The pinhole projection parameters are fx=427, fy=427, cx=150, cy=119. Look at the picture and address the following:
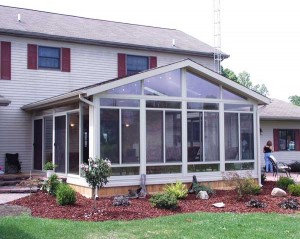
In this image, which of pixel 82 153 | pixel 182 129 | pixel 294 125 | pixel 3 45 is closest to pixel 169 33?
pixel 294 125

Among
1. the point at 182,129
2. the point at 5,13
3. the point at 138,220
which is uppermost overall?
the point at 5,13

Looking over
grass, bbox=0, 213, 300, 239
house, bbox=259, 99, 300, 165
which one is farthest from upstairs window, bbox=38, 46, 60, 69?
house, bbox=259, 99, 300, 165

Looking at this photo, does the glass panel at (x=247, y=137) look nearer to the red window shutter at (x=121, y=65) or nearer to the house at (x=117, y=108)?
the house at (x=117, y=108)

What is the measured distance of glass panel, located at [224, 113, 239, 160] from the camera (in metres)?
13.9

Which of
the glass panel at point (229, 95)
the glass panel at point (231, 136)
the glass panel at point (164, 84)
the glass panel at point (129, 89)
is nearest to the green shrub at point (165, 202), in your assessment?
the glass panel at point (129, 89)

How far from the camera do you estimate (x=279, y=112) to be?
2206cm

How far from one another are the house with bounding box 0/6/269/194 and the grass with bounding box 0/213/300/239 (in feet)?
11.4

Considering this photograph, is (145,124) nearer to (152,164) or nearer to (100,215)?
(152,164)

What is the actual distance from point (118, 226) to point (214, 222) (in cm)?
189

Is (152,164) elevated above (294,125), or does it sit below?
below

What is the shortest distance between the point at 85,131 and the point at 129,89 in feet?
5.68

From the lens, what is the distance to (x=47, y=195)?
11.7m

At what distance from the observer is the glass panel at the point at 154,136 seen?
12.5 meters

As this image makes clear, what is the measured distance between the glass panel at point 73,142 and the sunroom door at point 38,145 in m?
3.19
